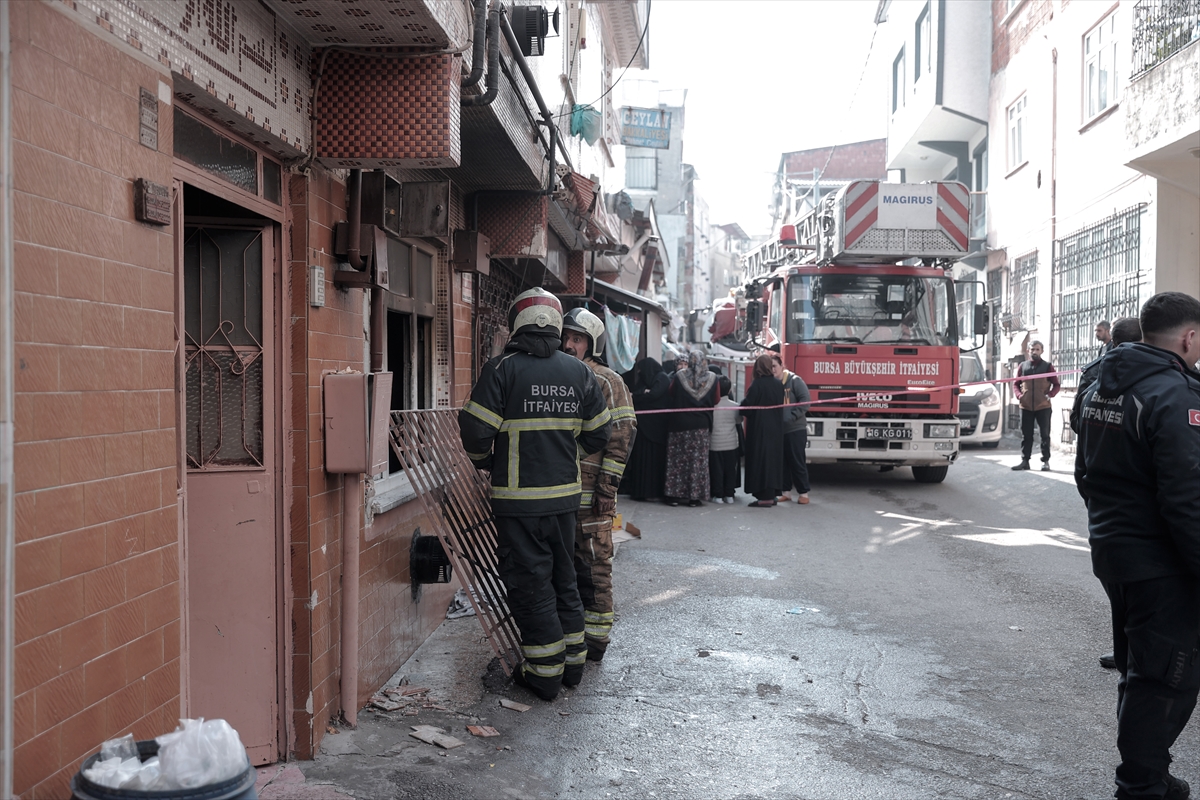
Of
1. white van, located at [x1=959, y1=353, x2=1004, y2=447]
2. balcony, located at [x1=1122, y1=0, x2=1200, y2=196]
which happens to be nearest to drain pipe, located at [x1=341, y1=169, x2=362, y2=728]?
balcony, located at [x1=1122, y1=0, x2=1200, y2=196]

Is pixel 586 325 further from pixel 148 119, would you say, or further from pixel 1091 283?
pixel 1091 283

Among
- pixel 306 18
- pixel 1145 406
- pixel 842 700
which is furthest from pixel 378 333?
pixel 1145 406

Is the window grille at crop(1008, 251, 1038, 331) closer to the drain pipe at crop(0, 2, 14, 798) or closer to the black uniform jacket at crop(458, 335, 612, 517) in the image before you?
the black uniform jacket at crop(458, 335, 612, 517)

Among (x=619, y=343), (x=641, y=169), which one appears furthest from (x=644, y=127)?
(x=641, y=169)

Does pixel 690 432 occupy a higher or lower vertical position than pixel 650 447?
higher

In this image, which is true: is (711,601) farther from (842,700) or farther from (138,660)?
(138,660)

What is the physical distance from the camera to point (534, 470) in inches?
181

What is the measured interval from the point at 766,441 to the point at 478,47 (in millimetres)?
7519

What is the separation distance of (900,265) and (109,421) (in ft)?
36.3

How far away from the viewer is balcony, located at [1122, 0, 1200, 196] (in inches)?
416

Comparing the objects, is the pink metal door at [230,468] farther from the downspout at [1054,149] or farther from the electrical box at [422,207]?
the downspout at [1054,149]

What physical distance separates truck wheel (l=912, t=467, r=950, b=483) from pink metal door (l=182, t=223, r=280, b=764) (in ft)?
34.9

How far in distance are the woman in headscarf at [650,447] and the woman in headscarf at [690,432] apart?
20cm

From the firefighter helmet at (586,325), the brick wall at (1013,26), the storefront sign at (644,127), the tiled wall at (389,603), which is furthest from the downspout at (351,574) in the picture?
the storefront sign at (644,127)
